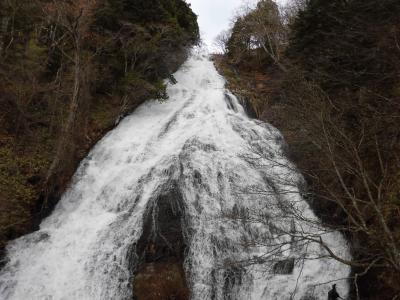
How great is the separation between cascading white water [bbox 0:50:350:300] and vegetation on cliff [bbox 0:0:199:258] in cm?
96

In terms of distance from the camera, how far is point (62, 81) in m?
17.4

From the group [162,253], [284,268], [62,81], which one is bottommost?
[162,253]

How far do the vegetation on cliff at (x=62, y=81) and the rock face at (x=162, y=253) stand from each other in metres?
4.25

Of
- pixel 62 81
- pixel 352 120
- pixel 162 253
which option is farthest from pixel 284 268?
pixel 62 81

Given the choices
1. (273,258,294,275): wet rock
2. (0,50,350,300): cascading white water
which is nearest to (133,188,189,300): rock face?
(0,50,350,300): cascading white water

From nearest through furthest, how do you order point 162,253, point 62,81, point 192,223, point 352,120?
point 162,253, point 192,223, point 352,120, point 62,81

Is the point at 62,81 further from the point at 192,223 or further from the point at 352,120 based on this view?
the point at 352,120

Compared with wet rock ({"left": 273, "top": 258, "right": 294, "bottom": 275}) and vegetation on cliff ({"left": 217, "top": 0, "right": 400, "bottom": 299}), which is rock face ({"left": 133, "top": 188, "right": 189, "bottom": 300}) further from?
vegetation on cliff ({"left": 217, "top": 0, "right": 400, "bottom": 299})

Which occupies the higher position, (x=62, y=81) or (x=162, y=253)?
(x=62, y=81)

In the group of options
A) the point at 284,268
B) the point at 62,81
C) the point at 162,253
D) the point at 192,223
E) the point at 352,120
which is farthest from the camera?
the point at 62,81

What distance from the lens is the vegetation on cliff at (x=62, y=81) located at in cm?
1319

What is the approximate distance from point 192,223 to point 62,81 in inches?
414

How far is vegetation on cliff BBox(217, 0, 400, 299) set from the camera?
7.50m

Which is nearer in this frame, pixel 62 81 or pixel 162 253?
pixel 162 253
